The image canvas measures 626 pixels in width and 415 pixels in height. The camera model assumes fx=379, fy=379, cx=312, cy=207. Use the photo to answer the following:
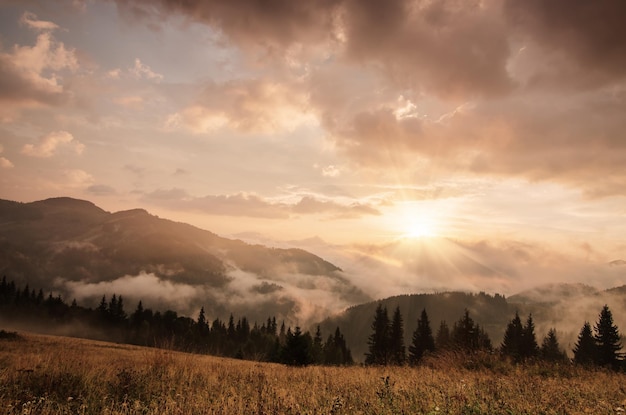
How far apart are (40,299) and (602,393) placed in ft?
451

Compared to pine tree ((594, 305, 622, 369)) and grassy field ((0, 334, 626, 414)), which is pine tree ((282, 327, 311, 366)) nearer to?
grassy field ((0, 334, 626, 414))

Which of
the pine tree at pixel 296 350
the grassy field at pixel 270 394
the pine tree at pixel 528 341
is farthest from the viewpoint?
the pine tree at pixel 528 341

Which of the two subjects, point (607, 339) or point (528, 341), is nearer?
point (607, 339)

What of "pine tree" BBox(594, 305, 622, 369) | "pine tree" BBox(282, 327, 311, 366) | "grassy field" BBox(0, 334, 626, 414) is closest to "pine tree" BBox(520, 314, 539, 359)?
"pine tree" BBox(594, 305, 622, 369)

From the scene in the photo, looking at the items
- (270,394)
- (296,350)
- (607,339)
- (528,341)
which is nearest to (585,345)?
(528,341)

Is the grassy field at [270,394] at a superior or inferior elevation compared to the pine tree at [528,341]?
superior

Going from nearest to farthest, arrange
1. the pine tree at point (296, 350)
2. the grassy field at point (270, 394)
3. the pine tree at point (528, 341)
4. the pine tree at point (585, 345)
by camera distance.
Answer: the grassy field at point (270, 394) < the pine tree at point (296, 350) < the pine tree at point (585, 345) < the pine tree at point (528, 341)

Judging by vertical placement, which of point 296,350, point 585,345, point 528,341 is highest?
point 296,350

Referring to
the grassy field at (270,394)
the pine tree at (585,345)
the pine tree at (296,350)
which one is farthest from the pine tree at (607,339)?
the grassy field at (270,394)

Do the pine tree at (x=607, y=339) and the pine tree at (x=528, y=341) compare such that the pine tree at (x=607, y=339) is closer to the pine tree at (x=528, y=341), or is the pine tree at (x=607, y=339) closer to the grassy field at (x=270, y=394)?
the pine tree at (x=528, y=341)

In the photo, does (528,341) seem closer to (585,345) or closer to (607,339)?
(585,345)

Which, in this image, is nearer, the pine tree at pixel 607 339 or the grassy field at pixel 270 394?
the grassy field at pixel 270 394

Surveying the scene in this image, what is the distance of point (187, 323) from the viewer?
109875 millimetres

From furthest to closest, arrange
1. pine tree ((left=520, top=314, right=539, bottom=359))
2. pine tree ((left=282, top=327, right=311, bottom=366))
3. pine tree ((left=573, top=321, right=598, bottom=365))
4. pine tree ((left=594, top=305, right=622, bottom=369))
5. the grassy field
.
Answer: pine tree ((left=520, top=314, right=539, bottom=359)) → pine tree ((left=573, top=321, right=598, bottom=365)) → pine tree ((left=594, top=305, right=622, bottom=369)) → pine tree ((left=282, top=327, right=311, bottom=366)) → the grassy field
